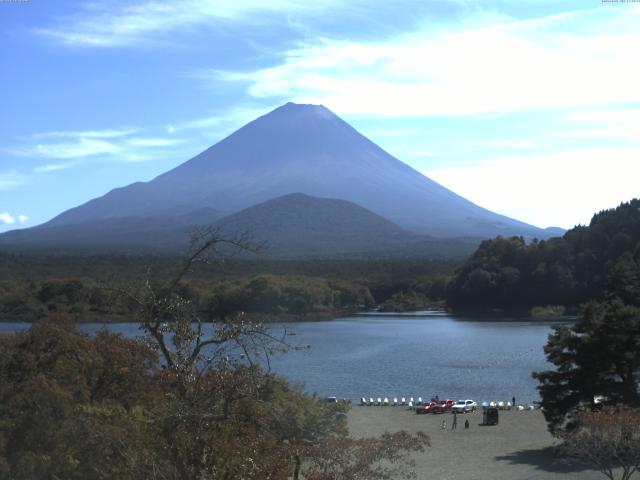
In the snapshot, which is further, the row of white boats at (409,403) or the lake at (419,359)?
the lake at (419,359)

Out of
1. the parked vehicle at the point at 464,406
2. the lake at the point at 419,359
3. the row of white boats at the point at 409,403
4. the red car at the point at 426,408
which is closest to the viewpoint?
the parked vehicle at the point at 464,406

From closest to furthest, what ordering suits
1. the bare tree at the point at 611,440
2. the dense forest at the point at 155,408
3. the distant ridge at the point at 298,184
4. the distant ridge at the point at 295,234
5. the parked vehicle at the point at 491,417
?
the dense forest at the point at 155,408
the bare tree at the point at 611,440
the parked vehicle at the point at 491,417
the distant ridge at the point at 295,234
the distant ridge at the point at 298,184

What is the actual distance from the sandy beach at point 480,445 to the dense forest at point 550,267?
2354cm

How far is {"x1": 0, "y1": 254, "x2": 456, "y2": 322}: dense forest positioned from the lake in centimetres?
211

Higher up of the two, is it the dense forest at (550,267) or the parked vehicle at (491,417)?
the dense forest at (550,267)

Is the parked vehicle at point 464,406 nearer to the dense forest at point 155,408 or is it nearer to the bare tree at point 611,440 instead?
the bare tree at point 611,440

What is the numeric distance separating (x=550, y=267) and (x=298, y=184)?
85302mm

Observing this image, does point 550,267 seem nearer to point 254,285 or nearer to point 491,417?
point 254,285

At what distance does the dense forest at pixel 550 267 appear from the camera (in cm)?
4147

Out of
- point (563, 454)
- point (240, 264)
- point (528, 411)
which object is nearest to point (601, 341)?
point (563, 454)

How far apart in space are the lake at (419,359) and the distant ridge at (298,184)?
71.6 metres

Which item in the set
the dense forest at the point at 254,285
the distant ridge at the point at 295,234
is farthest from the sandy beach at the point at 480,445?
the distant ridge at the point at 295,234

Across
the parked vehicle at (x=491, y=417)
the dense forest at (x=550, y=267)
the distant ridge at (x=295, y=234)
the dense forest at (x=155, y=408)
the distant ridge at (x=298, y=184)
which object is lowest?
the parked vehicle at (x=491, y=417)

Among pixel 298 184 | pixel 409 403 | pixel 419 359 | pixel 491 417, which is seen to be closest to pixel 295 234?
pixel 298 184
